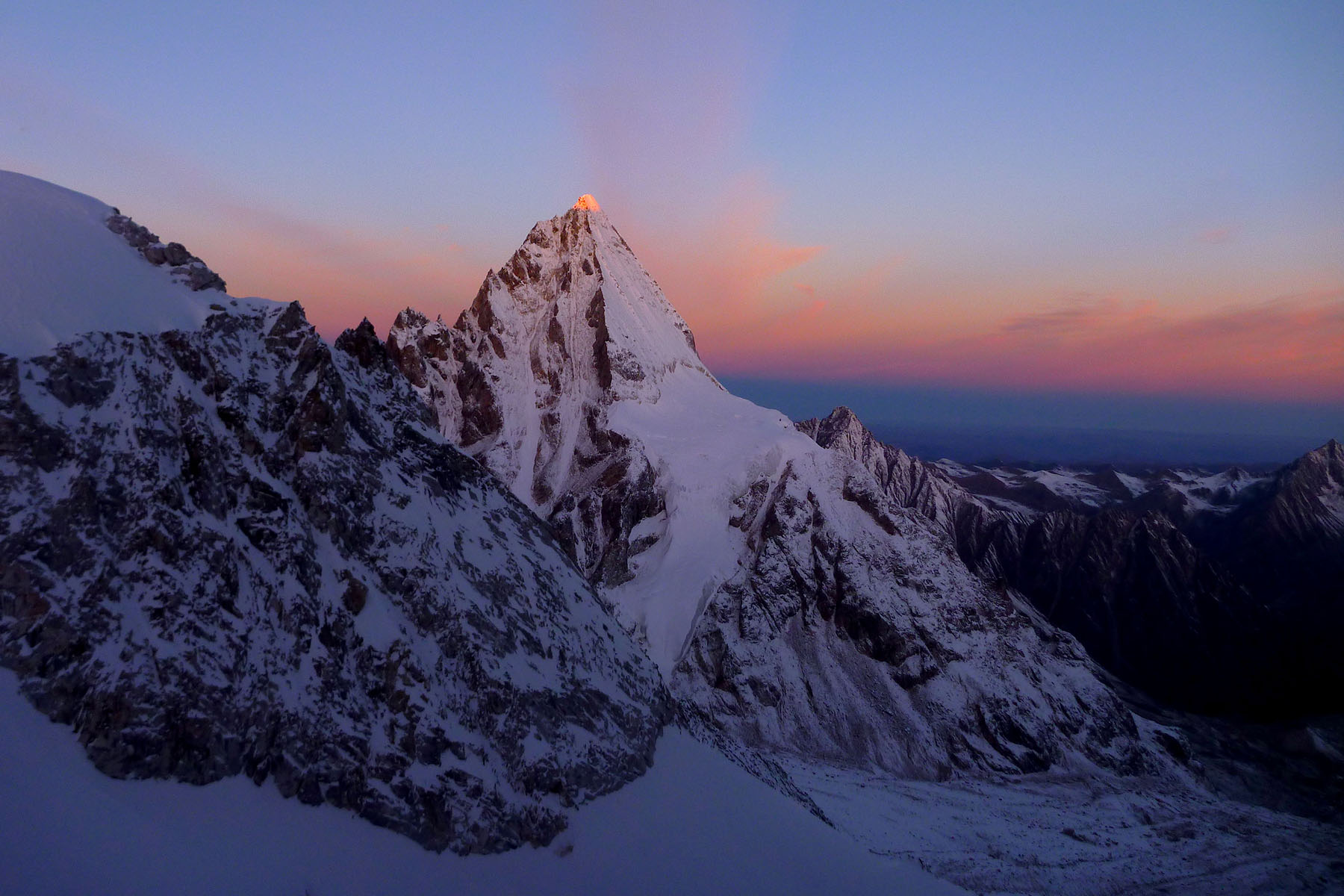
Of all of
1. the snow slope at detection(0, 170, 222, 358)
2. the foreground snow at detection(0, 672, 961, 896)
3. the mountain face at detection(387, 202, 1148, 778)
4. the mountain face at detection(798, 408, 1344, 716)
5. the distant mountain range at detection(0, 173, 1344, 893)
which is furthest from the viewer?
the mountain face at detection(798, 408, 1344, 716)

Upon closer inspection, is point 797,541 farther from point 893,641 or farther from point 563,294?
point 563,294

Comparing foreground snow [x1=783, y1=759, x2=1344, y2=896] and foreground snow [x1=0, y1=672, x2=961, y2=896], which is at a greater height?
foreground snow [x1=0, y1=672, x2=961, y2=896]

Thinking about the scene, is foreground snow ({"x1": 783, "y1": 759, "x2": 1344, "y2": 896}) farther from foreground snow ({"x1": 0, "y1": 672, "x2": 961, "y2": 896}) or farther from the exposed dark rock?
the exposed dark rock

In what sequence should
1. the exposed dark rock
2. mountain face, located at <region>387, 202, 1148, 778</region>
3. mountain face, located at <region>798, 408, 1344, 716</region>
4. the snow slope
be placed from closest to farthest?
the snow slope, the exposed dark rock, mountain face, located at <region>387, 202, 1148, 778</region>, mountain face, located at <region>798, 408, 1344, 716</region>

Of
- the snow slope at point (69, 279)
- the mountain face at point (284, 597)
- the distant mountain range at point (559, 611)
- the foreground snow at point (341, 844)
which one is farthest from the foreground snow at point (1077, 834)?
the snow slope at point (69, 279)

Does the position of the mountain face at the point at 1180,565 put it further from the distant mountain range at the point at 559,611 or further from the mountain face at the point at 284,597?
the mountain face at the point at 284,597

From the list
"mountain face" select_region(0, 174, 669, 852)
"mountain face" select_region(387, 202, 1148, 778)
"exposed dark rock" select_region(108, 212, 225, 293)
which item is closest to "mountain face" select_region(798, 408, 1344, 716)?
"mountain face" select_region(387, 202, 1148, 778)

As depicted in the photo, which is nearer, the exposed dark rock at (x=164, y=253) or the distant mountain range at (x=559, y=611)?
the distant mountain range at (x=559, y=611)

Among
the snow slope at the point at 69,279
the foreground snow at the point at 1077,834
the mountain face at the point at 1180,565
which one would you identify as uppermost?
the snow slope at the point at 69,279
